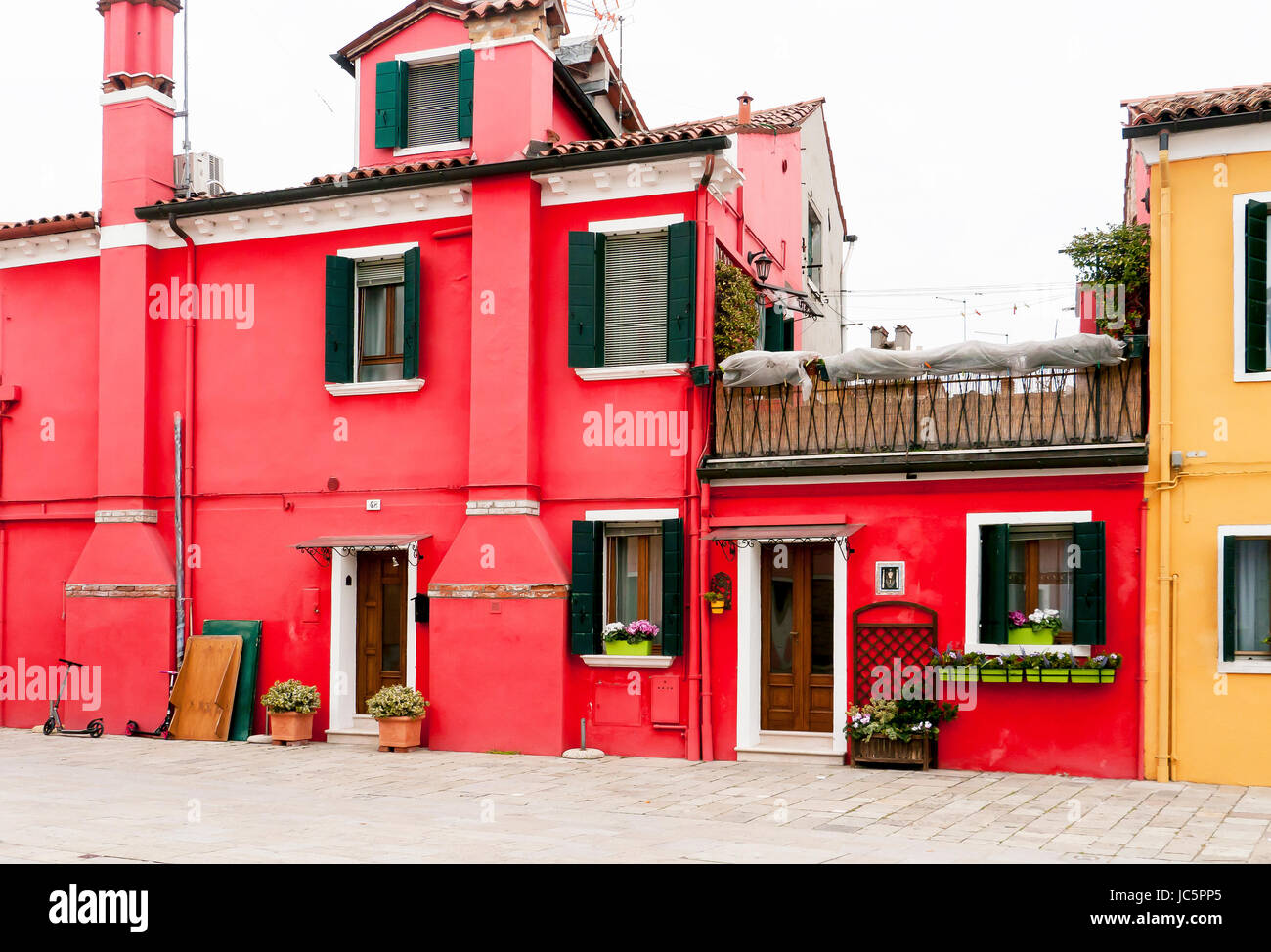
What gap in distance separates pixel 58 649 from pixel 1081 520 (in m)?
13.0

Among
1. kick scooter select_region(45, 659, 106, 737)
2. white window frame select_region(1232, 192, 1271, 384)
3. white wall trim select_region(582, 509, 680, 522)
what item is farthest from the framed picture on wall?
kick scooter select_region(45, 659, 106, 737)

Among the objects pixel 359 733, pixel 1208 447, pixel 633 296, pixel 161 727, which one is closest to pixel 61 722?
pixel 161 727

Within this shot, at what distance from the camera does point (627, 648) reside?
14023 mm

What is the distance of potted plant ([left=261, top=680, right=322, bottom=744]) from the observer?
49.4ft

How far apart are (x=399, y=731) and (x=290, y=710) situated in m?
1.56

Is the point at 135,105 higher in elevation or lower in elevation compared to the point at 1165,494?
higher

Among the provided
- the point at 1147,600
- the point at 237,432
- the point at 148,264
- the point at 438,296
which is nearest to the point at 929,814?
the point at 1147,600

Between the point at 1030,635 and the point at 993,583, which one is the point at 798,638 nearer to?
the point at 993,583

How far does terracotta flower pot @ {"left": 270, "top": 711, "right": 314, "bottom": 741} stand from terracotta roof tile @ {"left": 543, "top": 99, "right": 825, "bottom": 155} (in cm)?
714

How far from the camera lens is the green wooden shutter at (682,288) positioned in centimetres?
1409

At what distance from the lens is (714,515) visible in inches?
554

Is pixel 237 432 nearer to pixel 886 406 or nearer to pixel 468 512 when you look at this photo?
pixel 468 512

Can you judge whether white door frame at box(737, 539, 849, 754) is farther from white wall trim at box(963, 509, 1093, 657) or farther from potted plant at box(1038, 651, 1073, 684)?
potted plant at box(1038, 651, 1073, 684)

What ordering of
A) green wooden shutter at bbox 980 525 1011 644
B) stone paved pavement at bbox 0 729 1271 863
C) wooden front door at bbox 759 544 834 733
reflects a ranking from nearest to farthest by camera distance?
stone paved pavement at bbox 0 729 1271 863 → green wooden shutter at bbox 980 525 1011 644 → wooden front door at bbox 759 544 834 733
